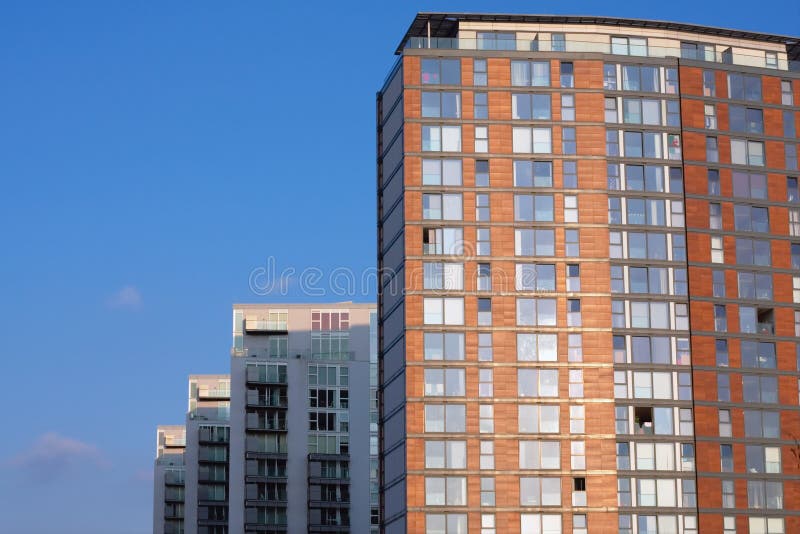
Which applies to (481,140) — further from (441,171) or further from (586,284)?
(586,284)

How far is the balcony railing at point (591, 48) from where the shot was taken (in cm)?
12456

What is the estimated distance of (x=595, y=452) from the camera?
11788cm

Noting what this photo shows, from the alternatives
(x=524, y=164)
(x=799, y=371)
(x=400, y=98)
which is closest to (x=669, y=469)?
(x=799, y=371)

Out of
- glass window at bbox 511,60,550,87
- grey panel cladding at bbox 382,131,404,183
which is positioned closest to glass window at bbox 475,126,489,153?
glass window at bbox 511,60,550,87

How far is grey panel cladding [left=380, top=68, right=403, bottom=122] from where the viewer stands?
125312 mm

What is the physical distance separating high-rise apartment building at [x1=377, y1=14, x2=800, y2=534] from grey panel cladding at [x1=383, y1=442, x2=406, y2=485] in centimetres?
46

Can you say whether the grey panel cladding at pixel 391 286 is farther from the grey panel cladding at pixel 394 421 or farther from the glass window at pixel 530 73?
the glass window at pixel 530 73

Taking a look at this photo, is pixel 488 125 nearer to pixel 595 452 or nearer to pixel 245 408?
pixel 595 452

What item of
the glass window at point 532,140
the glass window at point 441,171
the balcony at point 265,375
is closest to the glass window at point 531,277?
the glass window at point 441,171

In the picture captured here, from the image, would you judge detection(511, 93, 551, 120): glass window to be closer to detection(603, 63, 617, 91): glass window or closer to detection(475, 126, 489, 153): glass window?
detection(475, 126, 489, 153): glass window

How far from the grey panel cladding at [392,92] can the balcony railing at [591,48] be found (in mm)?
2662

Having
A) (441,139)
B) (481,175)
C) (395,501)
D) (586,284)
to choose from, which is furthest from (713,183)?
(395,501)

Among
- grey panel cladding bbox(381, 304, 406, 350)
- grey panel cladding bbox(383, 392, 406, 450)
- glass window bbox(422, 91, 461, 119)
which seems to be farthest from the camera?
glass window bbox(422, 91, 461, 119)

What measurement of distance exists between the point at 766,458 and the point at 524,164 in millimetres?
30058
